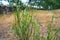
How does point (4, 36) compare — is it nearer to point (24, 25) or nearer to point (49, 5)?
point (24, 25)

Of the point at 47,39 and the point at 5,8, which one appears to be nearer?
the point at 47,39

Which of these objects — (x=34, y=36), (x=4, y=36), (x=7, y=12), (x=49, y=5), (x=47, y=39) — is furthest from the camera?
(x=49, y=5)

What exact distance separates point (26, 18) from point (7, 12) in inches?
249

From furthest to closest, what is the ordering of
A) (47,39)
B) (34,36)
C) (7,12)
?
(7,12), (34,36), (47,39)

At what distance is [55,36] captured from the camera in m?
2.61

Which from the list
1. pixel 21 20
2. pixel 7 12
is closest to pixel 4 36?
pixel 21 20

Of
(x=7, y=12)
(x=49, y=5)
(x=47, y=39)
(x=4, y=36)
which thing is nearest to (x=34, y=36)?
(x=47, y=39)

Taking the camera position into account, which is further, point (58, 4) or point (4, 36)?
point (58, 4)

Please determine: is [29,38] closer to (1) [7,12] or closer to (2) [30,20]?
(2) [30,20]

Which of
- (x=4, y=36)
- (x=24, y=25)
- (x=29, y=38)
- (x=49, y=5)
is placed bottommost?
(x=49, y=5)

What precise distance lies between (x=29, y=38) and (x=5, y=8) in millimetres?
6485

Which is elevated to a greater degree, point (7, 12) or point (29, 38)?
point (29, 38)

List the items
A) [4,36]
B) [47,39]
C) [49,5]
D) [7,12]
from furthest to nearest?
[49,5]
[7,12]
[4,36]
[47,39]

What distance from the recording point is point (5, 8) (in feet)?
30.1
